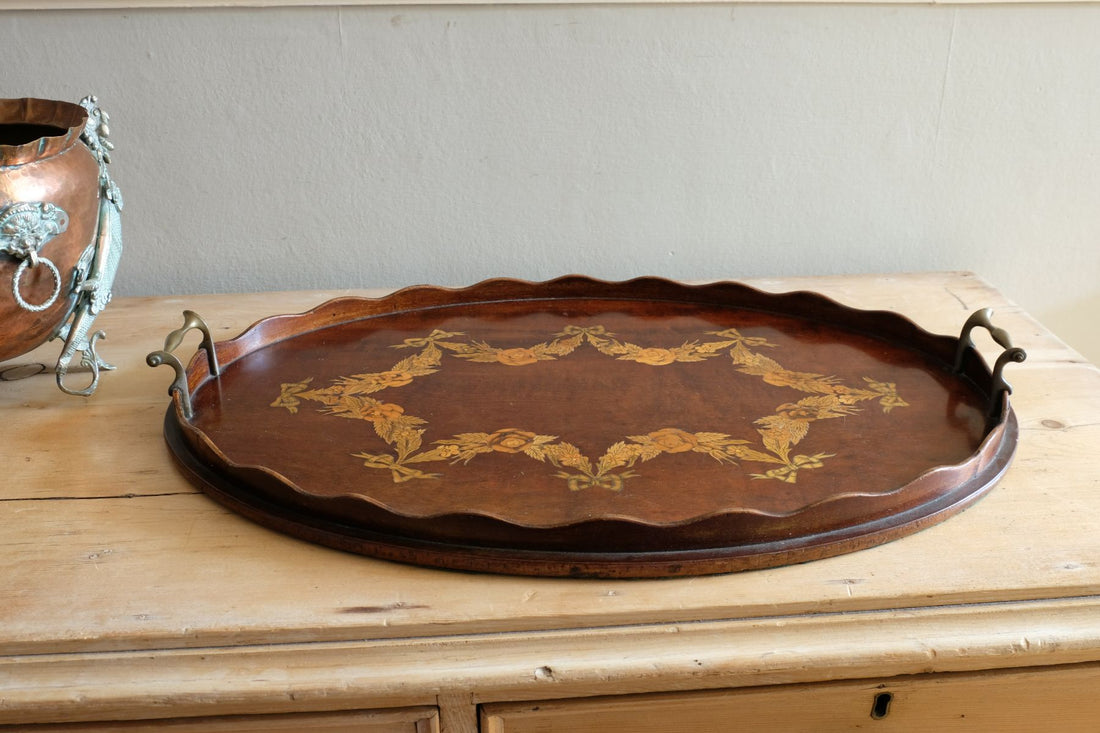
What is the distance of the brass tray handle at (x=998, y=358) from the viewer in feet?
2.94

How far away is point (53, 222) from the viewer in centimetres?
90

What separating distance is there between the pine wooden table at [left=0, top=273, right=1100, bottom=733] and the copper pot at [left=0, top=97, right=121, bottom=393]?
0.69 ft

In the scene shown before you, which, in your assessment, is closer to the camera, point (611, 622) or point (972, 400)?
point (611, 622)

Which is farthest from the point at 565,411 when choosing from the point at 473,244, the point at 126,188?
the point at 126,188

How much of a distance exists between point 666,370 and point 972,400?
11.5 inches

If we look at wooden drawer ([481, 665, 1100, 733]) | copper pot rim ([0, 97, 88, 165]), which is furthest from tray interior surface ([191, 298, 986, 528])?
copper pot rim ([0, 97, 88, 165])

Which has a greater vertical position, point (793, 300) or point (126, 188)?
point (126, 188)

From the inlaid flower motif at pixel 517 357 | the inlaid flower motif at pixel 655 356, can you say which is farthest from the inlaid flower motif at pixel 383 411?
the inlaid flower motif at pixel 655 356

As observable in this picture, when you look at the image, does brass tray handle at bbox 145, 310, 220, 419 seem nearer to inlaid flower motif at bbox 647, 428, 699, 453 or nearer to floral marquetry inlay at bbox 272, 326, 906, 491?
floral marquetry inlay at bbox 272, 326, 906, 491

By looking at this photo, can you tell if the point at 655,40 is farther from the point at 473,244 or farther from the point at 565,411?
the point at 565,411

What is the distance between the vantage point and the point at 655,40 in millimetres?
1271

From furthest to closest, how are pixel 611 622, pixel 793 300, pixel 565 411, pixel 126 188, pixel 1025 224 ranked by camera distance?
1. pixel 1025 224
2. pixel 126 188
3. pixel 793 300
4. pixel 565 411
5. pixel 611 622

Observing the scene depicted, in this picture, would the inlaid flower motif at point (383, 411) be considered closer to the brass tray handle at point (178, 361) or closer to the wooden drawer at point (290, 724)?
the brass tray handle at point (178, 361)

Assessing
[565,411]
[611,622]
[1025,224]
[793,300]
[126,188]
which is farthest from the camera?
[1025,224]
